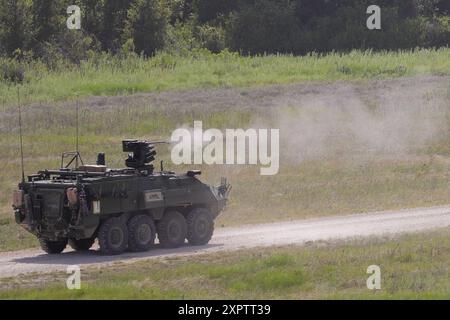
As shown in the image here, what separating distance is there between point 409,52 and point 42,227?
141 feet

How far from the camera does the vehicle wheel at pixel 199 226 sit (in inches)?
902

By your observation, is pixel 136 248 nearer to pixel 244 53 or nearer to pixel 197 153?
pixel 197 153

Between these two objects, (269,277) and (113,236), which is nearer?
(269,277)

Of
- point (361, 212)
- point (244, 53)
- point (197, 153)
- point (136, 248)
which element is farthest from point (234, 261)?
point (244, 53)

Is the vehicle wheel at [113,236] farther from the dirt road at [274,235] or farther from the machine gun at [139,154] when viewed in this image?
the machine gun at [139,154]

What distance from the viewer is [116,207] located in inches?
840

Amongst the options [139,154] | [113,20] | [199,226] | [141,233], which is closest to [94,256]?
[141,233]

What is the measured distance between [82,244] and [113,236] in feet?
4.74

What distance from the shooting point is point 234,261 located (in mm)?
20250

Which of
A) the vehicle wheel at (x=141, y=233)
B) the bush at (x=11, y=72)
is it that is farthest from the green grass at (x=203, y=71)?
the vehicle wheel at (x=141, y=233)

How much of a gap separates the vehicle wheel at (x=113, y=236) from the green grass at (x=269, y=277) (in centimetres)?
123

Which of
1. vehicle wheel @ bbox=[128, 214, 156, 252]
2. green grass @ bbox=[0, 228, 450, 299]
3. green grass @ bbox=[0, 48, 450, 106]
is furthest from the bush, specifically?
green grass @ bbox=[0, 228, 450, 299]

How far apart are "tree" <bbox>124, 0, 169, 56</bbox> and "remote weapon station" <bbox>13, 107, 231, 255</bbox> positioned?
43098 mm

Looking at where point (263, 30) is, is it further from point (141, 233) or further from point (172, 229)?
point (141, 233)
